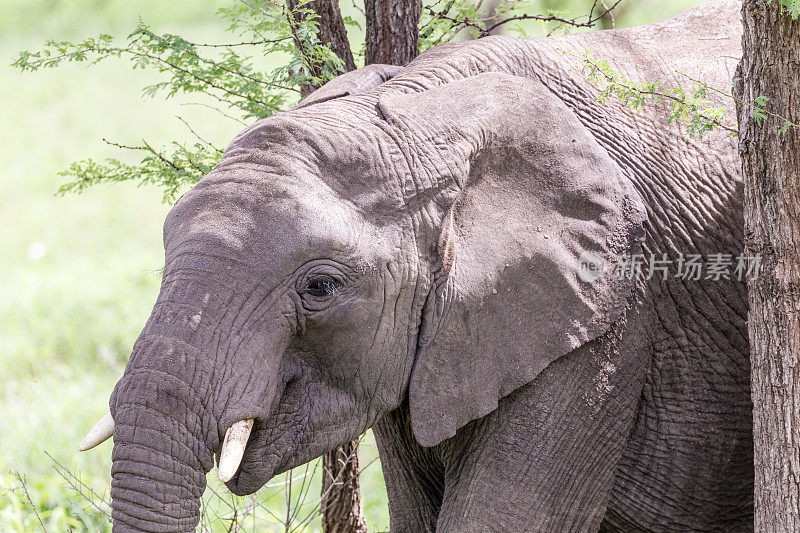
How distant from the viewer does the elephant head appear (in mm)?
3090

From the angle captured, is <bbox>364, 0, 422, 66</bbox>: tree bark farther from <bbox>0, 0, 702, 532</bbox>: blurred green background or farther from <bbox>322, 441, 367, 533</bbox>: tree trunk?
<bbox>322, 441, 367, 533</bbox>: tree trunk

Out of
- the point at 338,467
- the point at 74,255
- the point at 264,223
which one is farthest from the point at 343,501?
the point at 74,255

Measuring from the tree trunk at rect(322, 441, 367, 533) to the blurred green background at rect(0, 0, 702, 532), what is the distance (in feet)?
1.13

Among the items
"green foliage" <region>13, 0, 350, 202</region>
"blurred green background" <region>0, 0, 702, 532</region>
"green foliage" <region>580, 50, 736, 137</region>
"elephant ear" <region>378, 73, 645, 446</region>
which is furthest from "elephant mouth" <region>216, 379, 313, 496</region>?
"green foliage" <region>13, 0, 350, 202</region>

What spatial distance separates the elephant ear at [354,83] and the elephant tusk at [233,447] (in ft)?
4.22

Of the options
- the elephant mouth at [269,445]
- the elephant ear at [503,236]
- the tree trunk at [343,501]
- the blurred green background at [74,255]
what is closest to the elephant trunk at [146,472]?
the elephant mouth at [269,445]

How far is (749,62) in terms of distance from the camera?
3562 mm

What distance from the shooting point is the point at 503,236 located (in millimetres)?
3561

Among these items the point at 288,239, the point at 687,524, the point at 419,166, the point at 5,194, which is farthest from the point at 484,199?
the point at 5,194

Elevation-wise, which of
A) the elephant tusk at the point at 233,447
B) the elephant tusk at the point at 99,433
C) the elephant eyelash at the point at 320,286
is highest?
the elephant eyelash at the point at 320,286

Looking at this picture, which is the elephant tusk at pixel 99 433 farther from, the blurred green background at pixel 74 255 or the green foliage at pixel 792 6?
the green foliage at pixel 792 6

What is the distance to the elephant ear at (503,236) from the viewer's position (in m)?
3.51

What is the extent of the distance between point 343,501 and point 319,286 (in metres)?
2.58

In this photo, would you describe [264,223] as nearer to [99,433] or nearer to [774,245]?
[99,433]
